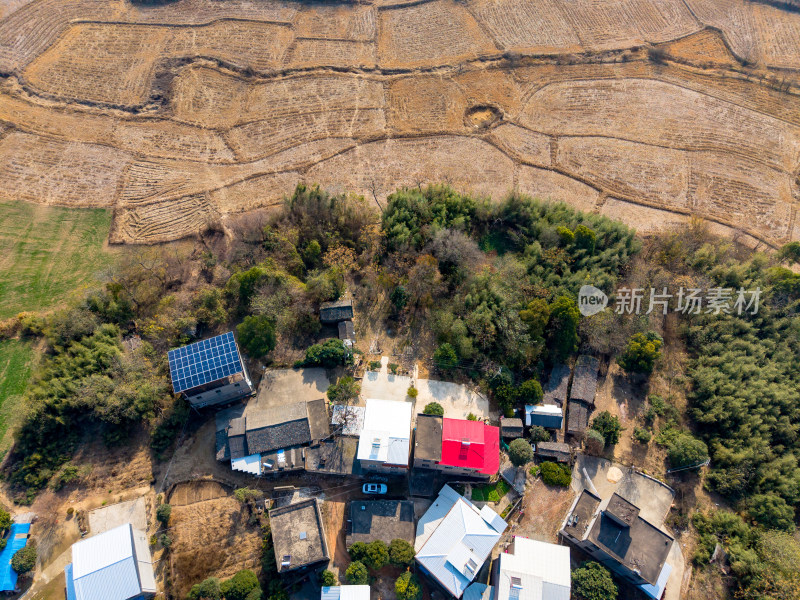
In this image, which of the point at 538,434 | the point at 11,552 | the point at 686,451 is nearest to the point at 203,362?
the point at 11,552

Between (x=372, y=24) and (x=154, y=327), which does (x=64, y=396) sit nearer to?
(x=154, y=327)

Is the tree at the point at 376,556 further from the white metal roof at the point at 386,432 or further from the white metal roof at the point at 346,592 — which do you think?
the white metal roof at the point at 386,432

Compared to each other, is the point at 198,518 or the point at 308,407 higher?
the point at 308,407

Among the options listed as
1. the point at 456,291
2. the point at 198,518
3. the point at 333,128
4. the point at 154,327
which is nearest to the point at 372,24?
the point at 333,128

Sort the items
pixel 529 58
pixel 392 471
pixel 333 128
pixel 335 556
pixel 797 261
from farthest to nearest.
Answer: pixel 529 58
pixel 333 128
pixel 797 261
pixel 392 471
pixel 335 556

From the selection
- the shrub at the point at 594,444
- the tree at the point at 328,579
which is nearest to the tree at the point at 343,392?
the tree at the point at 328,579

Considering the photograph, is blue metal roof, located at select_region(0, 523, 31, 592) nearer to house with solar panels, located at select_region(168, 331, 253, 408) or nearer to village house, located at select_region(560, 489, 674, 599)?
house with solar panels, located at select_region(168, 331, 253, 408)
